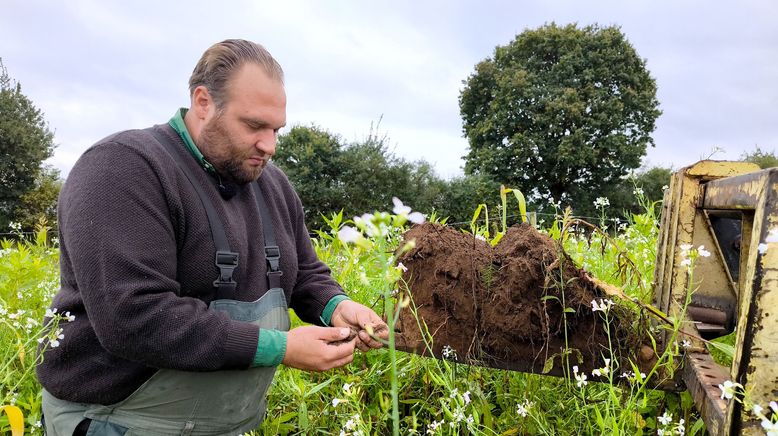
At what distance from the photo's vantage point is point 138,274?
70.4 inches

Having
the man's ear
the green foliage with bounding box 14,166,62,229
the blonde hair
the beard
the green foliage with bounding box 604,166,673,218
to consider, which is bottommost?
the green foliage with bounding box 14,166,62,229

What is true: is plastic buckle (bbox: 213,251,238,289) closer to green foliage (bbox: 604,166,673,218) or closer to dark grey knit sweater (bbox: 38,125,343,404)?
dark grey knit sweater (bbox: 38,125,343,404)

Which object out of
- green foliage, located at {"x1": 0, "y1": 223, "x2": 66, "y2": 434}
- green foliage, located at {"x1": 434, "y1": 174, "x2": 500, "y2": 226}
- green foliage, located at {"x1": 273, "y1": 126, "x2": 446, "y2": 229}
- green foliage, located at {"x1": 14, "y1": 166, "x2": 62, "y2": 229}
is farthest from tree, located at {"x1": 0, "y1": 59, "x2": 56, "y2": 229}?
green foliage, located at {"x1": 0, "y1": 223, "x2": 66, "y2": 434}

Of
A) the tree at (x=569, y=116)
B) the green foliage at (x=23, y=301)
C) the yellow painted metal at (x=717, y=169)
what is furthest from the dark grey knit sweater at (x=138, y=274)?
the tree at (x=569, y=116)

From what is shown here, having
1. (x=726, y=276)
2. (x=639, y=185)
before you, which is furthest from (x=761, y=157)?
(x=726, y=276)

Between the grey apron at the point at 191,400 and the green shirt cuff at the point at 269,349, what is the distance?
196 millimetres

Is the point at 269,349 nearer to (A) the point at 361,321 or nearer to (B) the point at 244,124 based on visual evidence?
(A) the point at 361,321

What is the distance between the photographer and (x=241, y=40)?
93.0 inches

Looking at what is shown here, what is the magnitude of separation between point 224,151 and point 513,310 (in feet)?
4.17

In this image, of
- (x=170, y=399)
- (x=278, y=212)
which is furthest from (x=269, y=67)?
(x=170, y=399)

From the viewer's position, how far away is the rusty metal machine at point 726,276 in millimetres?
1393

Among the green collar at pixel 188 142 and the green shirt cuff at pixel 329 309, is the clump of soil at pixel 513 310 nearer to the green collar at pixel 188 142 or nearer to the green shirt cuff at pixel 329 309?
the green shirt cuff at pixel 329 309

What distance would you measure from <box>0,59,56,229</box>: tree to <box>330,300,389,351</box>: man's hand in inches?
1118

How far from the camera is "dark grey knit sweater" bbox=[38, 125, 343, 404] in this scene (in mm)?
1775
